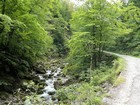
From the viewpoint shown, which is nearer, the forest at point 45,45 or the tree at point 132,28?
the forest at point 45,45

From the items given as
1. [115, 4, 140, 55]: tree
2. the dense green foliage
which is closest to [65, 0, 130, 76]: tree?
the dense green foliage

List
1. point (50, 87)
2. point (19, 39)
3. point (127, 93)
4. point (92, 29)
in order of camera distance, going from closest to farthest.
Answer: point (127, 93) → point (19, 39) → point (50, 87) → point (92, 29)

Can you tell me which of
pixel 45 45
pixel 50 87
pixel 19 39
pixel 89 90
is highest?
pixel 19 39

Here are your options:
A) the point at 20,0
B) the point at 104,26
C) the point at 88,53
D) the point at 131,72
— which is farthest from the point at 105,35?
the point at 20,0

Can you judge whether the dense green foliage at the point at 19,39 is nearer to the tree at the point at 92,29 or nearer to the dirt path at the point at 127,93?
the tree at the point at 92,29

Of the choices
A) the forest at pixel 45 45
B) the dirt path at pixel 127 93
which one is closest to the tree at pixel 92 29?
the forest at pixel 45 45

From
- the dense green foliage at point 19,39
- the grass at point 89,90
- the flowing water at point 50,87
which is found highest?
the dense green foliage at point 19,39

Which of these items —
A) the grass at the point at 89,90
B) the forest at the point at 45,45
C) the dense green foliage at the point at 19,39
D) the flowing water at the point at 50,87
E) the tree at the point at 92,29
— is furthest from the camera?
the tree at the point at 92,29

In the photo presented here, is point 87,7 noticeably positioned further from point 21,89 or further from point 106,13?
point 21,89

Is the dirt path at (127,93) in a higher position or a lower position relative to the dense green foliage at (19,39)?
lower

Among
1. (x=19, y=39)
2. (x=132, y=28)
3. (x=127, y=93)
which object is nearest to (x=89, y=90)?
(x=127, y=93)

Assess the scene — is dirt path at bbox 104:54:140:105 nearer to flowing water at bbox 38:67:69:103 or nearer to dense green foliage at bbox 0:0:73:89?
flowing water at bbox 38:67:69:103

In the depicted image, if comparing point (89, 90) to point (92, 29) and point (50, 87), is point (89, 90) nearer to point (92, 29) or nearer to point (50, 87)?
point (50, 87)

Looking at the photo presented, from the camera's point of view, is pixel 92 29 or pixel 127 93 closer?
pixel 127 93
